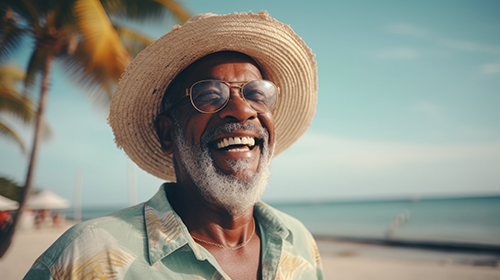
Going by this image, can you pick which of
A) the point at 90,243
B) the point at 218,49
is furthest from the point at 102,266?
the point at 218,49

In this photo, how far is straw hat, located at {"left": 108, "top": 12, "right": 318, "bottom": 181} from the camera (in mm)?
1754

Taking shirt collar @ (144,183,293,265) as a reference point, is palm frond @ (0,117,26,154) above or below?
above

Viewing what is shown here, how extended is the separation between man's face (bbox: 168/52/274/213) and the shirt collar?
0.69ft

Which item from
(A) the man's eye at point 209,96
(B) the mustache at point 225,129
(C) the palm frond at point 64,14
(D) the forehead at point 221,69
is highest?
(C) the palm frond at point 64,14

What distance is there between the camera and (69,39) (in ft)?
21.3

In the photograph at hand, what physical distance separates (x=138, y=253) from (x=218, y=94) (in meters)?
0.88

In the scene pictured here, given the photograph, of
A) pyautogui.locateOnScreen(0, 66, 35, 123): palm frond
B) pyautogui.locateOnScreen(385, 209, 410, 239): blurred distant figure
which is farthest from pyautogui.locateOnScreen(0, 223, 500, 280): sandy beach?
pyautogui.locateOnScreen(385, 209, 410, 239): blurred distant figure

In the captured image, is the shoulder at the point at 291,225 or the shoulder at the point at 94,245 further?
the shoulder at the point at 291,225

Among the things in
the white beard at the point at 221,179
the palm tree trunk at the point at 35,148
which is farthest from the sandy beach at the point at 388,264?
the white beard at the point at 221,179

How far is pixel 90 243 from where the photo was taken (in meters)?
1.32

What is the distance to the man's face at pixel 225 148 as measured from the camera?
5.56 ft

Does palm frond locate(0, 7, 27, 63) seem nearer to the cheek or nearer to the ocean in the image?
the cheek

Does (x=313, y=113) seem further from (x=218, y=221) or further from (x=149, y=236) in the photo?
(x=149, y=236)

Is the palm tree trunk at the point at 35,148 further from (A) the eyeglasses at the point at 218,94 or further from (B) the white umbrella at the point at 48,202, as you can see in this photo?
(B) the white umbrella at the point at 48,202
